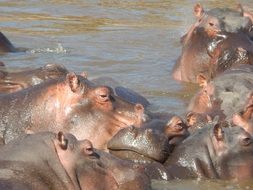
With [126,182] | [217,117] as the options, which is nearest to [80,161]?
[126,182]

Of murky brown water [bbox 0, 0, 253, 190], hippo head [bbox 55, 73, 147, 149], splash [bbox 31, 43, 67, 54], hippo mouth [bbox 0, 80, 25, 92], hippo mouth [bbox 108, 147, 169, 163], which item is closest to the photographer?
hippo mouth [bbox 108, 147, 169, 163]

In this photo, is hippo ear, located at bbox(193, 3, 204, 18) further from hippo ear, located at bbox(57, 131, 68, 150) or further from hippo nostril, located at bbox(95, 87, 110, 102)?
hippo ear, located at bbox(57, 131, 68, 150)

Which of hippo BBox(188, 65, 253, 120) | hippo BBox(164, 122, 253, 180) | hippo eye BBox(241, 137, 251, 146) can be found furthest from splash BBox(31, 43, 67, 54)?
hippo eye BBox(241, 137, 251, 146)

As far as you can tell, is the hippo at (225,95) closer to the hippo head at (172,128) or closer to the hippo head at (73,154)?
the hippo head at (172,128)

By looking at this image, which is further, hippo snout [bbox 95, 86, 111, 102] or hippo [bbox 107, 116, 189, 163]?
hippo snout [bbox 95, 86, 111, 102]

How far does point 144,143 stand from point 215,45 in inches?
166

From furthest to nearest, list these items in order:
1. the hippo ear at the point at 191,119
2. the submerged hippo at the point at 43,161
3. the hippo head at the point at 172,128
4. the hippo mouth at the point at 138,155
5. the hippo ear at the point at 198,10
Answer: the hippo ear at the point at 198,10
the hippo ear at the point at 191,119
the hippo head at the point at 172,128
the hippo mouth at the point at 138,155
the submerged hippo at the point at 43,161

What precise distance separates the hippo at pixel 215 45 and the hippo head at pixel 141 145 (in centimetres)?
355

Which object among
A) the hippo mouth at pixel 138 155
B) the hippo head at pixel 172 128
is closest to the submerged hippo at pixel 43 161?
the hippo mouth at pixel 138 155

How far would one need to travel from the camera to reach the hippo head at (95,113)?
6797 mm

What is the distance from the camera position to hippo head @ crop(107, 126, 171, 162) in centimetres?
650

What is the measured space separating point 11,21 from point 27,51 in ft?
11.1

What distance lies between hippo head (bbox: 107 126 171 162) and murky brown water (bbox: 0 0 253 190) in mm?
252

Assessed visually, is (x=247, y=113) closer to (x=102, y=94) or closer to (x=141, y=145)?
(x=141, y=145)
